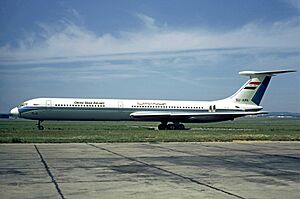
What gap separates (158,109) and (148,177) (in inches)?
1526

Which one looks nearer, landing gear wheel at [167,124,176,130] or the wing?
the wing

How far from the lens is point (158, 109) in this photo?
4875 centimetres

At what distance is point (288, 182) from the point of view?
9320 mm

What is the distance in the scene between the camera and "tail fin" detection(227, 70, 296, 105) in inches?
1984

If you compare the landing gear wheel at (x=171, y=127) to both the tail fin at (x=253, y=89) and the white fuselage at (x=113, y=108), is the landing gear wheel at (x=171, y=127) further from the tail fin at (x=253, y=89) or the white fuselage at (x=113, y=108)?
the tail fin at (x=253, y=89)

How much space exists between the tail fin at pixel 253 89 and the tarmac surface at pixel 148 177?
3671 cm

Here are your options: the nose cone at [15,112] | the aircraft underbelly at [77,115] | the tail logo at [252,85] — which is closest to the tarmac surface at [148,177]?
the aircraft underbelly at [77,115]

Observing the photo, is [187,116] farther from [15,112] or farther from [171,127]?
[15,112]

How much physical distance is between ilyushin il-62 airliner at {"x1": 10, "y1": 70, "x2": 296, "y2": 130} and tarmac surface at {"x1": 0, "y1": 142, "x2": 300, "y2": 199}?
1178 inches

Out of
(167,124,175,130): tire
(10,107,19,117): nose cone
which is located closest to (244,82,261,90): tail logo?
(167,124,175,130): tire

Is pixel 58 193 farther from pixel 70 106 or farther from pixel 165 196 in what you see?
pixel 70 106

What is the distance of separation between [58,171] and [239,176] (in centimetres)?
445

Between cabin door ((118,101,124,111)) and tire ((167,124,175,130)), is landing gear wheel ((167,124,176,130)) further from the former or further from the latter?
cabin door ((118,101,124,111))

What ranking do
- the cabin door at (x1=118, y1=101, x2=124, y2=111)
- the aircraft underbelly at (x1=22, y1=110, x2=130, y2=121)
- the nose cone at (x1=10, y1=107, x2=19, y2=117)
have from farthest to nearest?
the cabin door at (x1=118, y1=101, x2=124, y2=111), the nose cone at (x1=10, y1=107, x2=19, y2=117), the aircraft underbelly at (x1=22, y1=110, x2=130, y2=121)
